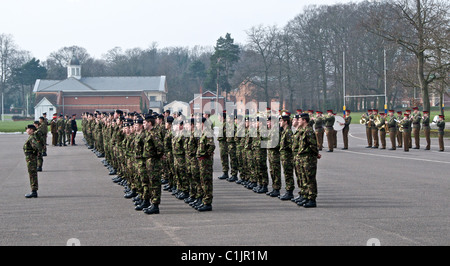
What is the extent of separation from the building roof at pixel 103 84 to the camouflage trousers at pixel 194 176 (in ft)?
335

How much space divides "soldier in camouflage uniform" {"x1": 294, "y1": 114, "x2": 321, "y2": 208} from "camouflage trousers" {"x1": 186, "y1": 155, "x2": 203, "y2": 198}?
2.09 m

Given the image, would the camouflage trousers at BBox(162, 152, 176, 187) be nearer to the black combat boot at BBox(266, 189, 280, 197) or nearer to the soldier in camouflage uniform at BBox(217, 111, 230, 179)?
the soldier in camouflage uniform at BBox(217, 111, 230, 179)

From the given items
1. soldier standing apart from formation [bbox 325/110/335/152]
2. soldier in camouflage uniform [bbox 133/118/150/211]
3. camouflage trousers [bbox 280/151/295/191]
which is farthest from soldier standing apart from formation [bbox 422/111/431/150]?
soldier in camouflage uniform [bbox 133/118/150/211]

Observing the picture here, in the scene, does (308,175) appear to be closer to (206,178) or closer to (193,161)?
(206,178)

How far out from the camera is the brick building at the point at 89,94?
106 meters

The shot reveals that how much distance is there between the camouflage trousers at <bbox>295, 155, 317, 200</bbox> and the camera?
1074 centimetres

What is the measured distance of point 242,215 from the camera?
994 centimetres

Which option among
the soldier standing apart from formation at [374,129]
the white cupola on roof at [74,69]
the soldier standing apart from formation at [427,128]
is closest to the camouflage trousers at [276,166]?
the soldier standing apart from formation at [427,128]

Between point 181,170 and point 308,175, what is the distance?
2875 millimetres

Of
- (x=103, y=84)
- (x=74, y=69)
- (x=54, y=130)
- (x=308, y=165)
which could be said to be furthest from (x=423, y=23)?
(x=74, y=69)
